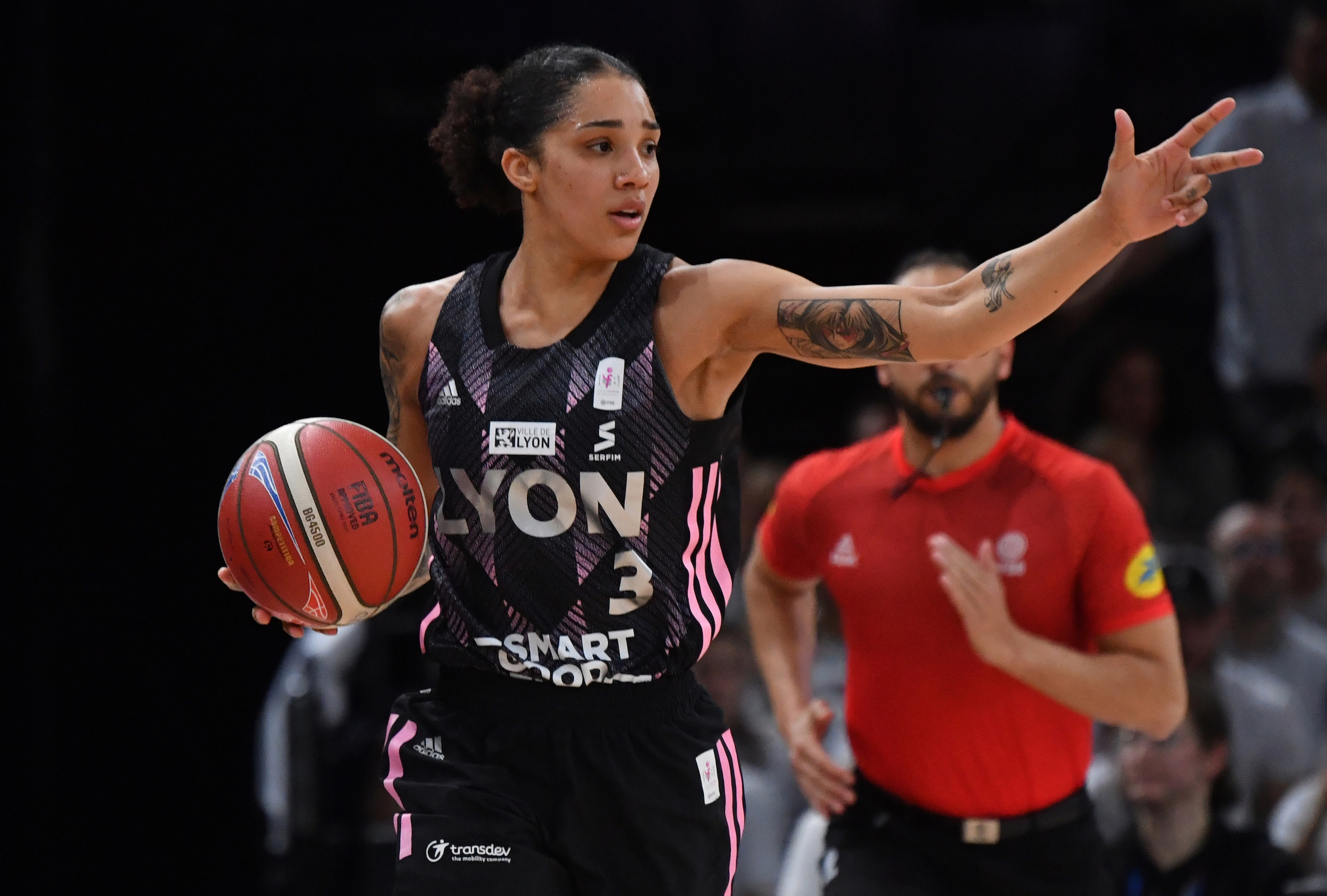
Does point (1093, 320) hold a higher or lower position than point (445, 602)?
higher

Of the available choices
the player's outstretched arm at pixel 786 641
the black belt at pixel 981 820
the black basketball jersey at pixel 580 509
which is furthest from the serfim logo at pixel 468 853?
the black belt at pixel 981 820

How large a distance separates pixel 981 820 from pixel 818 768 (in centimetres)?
39

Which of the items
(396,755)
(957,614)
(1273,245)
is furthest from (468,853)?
(1273,245)

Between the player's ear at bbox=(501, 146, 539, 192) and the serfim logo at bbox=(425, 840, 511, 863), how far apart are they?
1246 millimetres

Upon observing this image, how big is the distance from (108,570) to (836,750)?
149 inches

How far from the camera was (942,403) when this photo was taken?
3.58 metres

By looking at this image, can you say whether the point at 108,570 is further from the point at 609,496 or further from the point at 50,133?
the point at 609,496

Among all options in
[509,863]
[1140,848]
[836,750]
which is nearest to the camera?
[509,863]

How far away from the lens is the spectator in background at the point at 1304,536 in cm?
560

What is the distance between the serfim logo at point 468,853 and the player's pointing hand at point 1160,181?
1482 millimetres

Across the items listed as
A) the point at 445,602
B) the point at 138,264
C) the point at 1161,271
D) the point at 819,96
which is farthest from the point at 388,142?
the point at 445,602

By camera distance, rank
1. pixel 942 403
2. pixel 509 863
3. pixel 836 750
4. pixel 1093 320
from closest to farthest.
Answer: pixel 509 863 → pixel 942 403 → pixel 836 750 → pixel 1093 320

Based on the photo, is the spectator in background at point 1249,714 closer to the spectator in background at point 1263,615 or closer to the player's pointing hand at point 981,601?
the spectator in background at point 1263,615

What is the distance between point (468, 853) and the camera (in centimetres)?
264
